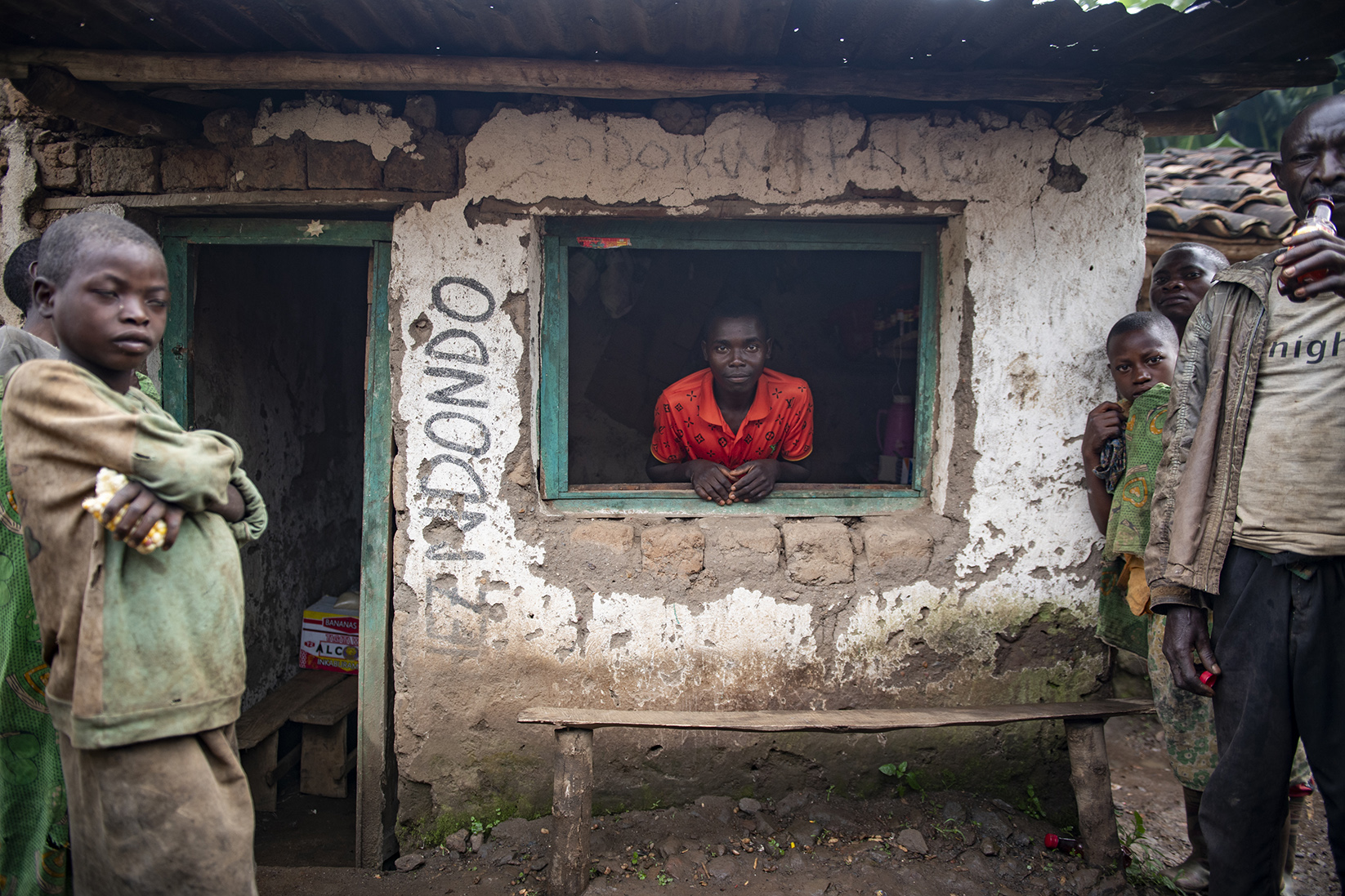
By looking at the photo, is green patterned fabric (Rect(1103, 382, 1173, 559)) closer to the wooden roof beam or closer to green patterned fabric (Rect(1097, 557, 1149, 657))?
green patterned fabric (Rect(1097, 557, 1149, 657))

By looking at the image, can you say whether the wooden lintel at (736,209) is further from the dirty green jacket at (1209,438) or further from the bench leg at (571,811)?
the bench leg at (571,811)

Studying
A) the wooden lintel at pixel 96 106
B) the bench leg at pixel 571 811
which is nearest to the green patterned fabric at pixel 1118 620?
the bench leg at pixel 571 811

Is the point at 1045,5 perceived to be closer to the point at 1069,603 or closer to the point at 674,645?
the point at 1069,603

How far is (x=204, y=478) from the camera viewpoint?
1.49 m

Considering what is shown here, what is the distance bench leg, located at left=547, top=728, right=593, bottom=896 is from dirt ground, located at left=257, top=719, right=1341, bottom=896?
0.40 feet

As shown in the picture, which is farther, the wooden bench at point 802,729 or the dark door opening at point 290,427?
the dark door opening at point 290,427

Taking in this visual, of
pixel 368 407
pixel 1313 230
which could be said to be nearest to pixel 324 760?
pixel 368 407

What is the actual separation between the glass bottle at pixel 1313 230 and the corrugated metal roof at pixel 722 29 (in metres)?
0.73

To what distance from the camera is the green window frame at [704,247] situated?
9.20ft

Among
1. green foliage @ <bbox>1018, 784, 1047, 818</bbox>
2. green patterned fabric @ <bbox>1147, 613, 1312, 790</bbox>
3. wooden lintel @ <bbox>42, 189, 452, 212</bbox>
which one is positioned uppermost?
wooden lintel @ <bbox>42, 189, 452, 212</bbox>

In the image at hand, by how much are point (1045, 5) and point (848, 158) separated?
76cm

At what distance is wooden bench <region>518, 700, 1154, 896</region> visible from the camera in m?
2.42

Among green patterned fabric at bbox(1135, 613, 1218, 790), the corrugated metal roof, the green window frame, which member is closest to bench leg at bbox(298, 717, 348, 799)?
the green window frame

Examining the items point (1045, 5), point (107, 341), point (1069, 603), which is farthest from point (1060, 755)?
point (107, 341)
